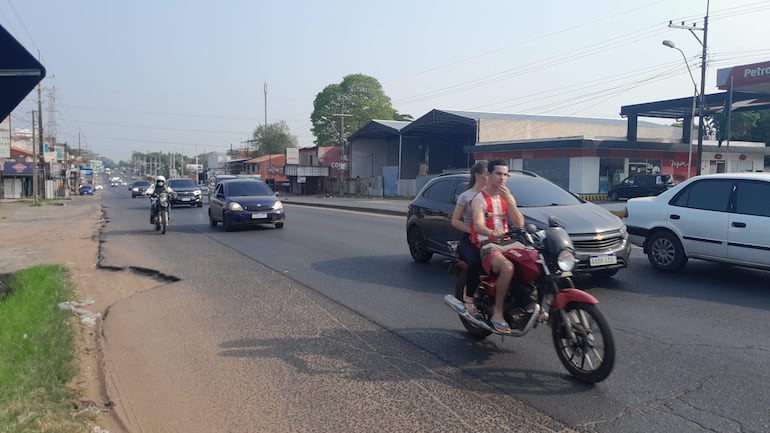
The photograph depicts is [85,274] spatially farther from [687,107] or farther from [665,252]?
[687,107]

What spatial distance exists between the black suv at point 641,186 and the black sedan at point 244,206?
23.1 meters

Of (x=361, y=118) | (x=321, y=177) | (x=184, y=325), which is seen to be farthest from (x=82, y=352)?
(x=361, y=118)

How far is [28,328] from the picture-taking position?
598 centimetres

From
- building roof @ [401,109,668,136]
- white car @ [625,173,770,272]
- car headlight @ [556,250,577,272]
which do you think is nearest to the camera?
car headlight @ [556,250,577,272]

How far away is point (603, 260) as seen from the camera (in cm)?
782

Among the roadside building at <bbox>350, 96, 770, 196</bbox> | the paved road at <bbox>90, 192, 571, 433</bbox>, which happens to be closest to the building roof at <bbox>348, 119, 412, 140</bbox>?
the roadside building at <bbox>350, 96, 770, 196</bbox>

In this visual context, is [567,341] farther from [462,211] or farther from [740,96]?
[740,96]

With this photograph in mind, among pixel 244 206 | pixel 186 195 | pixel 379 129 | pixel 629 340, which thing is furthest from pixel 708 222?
pixel 379 129

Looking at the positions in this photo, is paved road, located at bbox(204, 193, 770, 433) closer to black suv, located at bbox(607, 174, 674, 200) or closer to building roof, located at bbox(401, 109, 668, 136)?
black suv, located at bbox(607, 174, 674, 200)

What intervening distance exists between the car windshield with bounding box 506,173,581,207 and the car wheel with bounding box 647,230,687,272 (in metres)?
1.39

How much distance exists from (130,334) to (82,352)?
73 cm

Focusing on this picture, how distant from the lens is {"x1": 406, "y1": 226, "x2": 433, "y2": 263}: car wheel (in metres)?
10.5

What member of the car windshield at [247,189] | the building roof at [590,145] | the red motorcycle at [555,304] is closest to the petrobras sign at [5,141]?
the car windshield at [247,189]

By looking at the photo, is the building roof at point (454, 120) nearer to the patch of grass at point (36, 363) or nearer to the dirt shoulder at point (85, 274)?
the dirt shoulder at point (85, 274)
